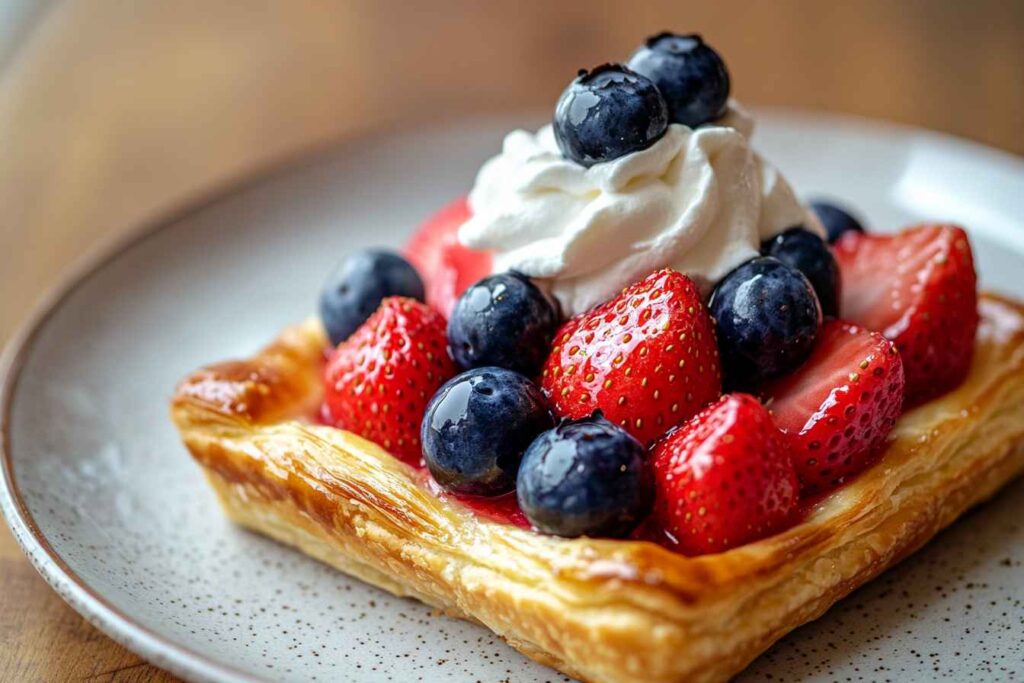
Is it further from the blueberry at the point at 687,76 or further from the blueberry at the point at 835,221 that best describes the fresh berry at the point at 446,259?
the blueberry at the point at 835,221

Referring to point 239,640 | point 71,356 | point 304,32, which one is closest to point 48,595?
point 239,640

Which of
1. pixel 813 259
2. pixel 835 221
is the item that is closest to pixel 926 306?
pixel 813 259

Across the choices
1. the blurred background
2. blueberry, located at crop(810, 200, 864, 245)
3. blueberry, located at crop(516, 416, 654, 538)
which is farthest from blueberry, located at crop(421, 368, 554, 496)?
the blurred background

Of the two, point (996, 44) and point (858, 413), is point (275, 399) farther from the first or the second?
point (996, 44)

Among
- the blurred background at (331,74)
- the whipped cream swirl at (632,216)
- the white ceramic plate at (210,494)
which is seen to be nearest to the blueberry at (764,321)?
the whipped cream swirl at (632,216)

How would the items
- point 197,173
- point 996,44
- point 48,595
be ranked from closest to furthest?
point 48,595
point 197,173
point 996,44

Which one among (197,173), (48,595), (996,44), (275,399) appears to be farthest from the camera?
(996,44)
